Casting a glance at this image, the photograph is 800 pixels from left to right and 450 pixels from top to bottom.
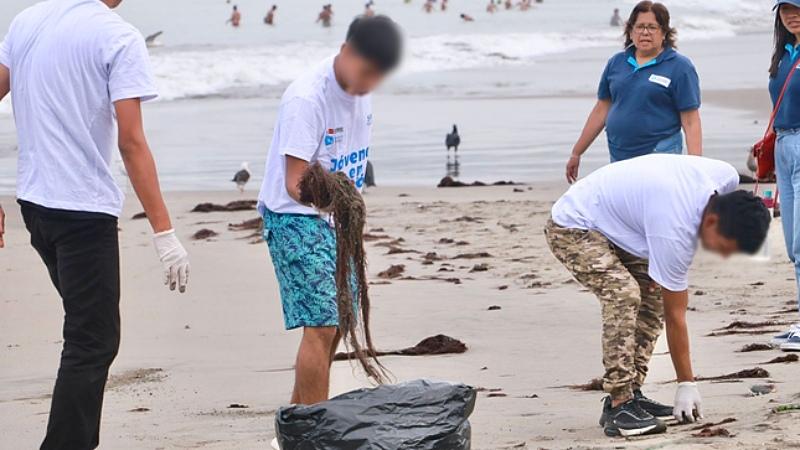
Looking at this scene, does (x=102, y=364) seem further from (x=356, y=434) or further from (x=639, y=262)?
(x=639, y=262)

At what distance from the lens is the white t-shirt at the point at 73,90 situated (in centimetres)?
402

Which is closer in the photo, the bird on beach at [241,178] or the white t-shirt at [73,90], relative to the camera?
the white t-shirt at [73,90]

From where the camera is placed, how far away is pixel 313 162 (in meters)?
4.40

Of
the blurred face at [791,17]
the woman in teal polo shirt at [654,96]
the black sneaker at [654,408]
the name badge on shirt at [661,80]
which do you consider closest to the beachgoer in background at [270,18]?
the woman in teal polo shirt at [654,96]

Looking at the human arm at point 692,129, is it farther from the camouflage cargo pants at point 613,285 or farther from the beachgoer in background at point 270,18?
the beachgoer in background at point 270,18

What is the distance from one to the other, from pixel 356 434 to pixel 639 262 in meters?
1.65

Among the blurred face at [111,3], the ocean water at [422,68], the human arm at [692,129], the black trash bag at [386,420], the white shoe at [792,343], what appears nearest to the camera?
the black trash bag at [386,420]

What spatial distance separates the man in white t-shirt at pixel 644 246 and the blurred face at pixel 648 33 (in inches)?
59.3

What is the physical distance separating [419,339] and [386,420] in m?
3.07

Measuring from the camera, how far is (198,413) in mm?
5414

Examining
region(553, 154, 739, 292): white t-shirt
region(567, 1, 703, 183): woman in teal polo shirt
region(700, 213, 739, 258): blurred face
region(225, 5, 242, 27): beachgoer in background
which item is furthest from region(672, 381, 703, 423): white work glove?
region(225, 5, 242, 27): beachgoer in background

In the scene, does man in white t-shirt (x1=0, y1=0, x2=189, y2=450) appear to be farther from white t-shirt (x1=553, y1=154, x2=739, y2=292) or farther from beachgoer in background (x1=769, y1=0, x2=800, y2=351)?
beachgoer in background (x1=769, y1=0, x2=800, y2=351)

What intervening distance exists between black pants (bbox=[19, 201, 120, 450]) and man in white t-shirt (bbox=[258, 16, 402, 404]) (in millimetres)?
597

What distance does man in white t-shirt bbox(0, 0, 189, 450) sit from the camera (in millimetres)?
4031
